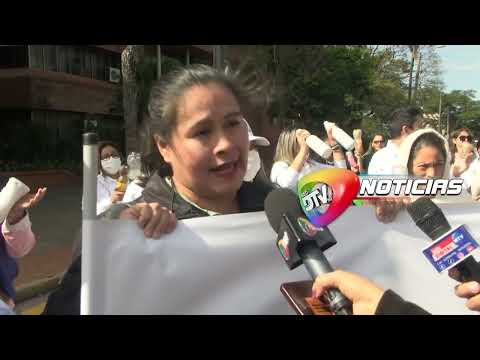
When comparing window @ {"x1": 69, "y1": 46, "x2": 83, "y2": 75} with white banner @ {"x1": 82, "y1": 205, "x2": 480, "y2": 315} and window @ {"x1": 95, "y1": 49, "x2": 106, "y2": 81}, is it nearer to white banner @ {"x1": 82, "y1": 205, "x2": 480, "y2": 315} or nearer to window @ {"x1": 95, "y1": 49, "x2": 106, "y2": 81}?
window @ {"x1": 95, "y1": 49, "x2": 106, "y2": 81}

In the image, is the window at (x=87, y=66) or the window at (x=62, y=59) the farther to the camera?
the window at (x=87, y=66)

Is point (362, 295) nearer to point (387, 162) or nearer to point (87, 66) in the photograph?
point (387, 162)

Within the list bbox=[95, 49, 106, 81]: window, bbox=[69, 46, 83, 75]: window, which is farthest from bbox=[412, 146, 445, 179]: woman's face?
bbox=[95, 49, 106, 81]: window

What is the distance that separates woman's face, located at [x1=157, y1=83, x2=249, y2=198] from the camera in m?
1.46

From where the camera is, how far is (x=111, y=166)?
3451mm

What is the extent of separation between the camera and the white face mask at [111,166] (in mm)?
3450

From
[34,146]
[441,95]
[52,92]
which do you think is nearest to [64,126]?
[52,92]

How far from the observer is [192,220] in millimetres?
1398

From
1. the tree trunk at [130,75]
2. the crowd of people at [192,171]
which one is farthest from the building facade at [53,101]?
the crowd of people at [192,171]

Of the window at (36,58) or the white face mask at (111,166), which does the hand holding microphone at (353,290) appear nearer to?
the white face mask at (111,166)

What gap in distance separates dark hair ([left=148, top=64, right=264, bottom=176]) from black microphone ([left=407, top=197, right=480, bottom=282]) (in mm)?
657

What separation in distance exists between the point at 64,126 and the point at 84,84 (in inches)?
80.6

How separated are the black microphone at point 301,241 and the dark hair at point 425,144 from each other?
85 centimetres

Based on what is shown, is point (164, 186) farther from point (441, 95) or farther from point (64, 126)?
point (64, 126)
